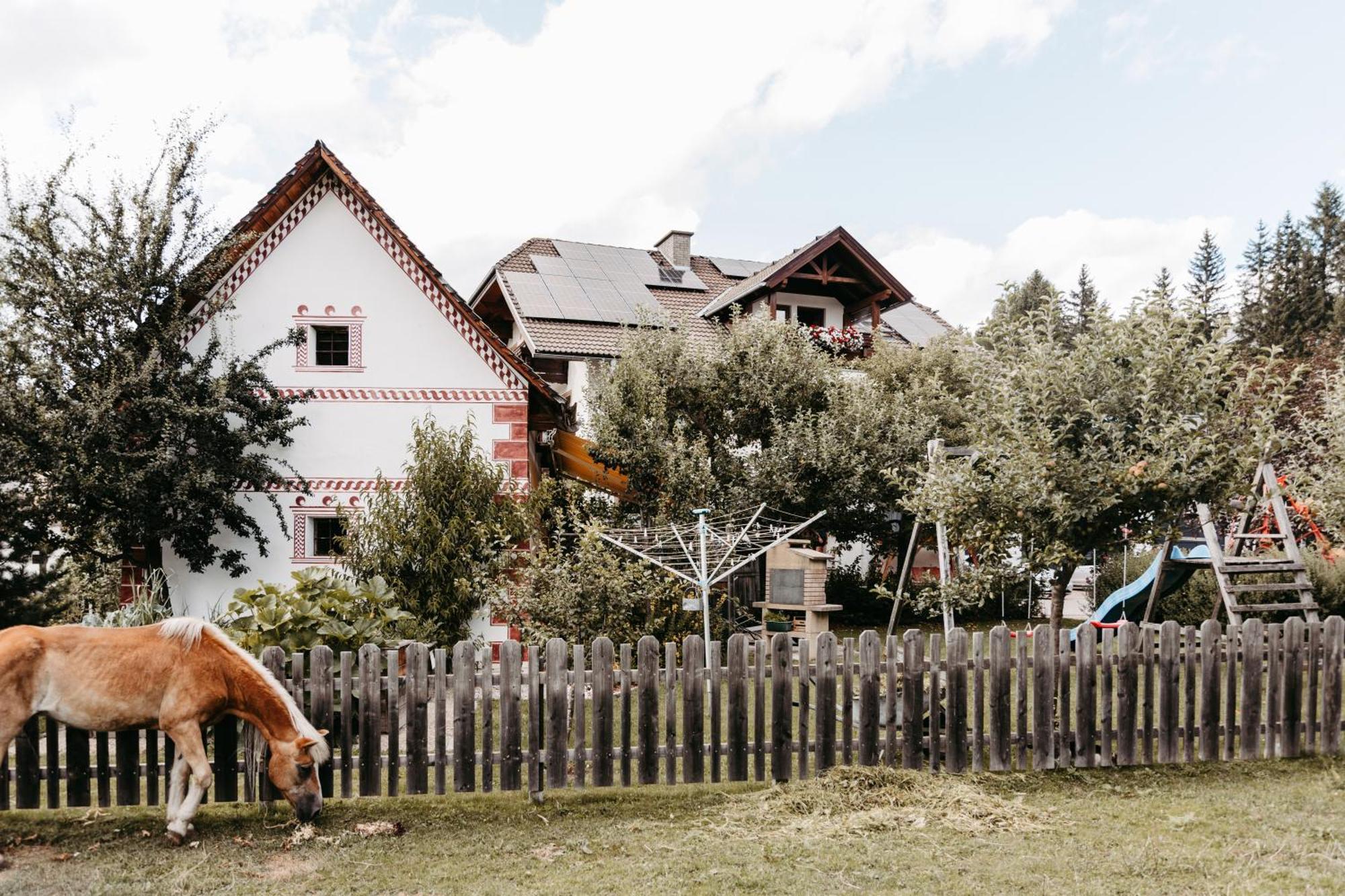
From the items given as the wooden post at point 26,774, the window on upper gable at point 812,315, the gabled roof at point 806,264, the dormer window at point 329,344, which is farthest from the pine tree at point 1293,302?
the wooden post at point 26,774

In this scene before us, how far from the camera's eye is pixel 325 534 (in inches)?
554

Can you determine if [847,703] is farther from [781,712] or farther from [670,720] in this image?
[670,720]

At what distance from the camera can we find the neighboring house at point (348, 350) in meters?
13.8

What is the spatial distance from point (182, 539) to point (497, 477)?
4.31 meters

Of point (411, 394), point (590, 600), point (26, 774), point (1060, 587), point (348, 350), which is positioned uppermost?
point (348, 350)

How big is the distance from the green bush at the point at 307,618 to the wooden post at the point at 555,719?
1895mm

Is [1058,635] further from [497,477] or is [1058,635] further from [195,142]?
[195,142]

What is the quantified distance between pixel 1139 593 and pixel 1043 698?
844cm

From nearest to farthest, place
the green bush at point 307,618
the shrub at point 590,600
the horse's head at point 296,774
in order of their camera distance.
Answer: the horse's head at point 296,774
the green bush at point 307,618
the shrub at point 590,600

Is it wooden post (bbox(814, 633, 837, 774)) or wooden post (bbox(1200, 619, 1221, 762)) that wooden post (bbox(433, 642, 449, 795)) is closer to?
wooden post (bbox(814, 633, 837, 774))

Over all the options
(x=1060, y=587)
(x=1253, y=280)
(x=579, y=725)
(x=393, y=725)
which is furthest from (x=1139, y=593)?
(x=1253, y=280)

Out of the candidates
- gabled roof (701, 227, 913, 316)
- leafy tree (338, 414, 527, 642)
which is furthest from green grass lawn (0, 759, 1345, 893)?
gabled roof (701, 227, 913, 316)

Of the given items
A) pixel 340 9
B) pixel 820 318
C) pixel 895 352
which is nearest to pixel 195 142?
pixel 340 9

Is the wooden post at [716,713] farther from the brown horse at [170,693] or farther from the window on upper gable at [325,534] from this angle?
the window on upper gable at [325,534]
